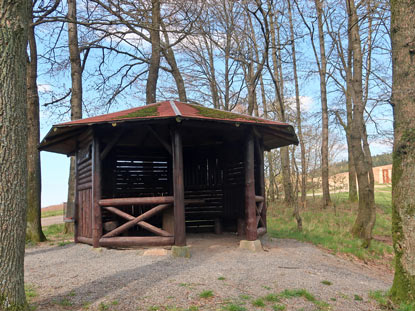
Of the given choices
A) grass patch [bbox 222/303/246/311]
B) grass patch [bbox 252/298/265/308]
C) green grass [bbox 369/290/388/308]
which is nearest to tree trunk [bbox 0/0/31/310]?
grass patch [bbox 222/303/246/311]

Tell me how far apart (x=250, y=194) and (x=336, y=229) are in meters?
5.61

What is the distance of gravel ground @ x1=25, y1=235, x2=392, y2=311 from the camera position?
4656 mm

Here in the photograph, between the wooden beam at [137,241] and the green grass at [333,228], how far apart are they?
→ 4605mm

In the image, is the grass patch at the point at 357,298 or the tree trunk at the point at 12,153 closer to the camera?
the tree trunk at the point at 12,153

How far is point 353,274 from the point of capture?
278 inches

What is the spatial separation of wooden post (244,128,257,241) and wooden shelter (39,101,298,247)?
22 millimetres

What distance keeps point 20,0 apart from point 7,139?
153 centimetres

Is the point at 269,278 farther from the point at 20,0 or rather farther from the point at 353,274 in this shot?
the point at 20,0

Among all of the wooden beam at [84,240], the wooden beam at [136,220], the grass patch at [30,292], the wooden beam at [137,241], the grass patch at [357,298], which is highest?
the wooden beam at [136,220]

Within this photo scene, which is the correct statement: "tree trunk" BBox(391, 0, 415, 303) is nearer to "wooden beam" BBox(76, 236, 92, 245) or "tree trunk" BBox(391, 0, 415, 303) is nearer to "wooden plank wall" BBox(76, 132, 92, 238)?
"wooden plank wall" BBox(76, 132, 92, 238)

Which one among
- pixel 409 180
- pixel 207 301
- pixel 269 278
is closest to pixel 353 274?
pixel 269 278

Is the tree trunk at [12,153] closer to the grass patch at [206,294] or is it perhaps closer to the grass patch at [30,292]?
the grass patch at [30,292]

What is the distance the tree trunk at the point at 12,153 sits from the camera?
12.1 feet

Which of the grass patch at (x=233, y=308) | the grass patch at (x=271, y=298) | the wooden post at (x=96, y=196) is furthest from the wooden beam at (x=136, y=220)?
the grass patch at (x=233, y=308)
